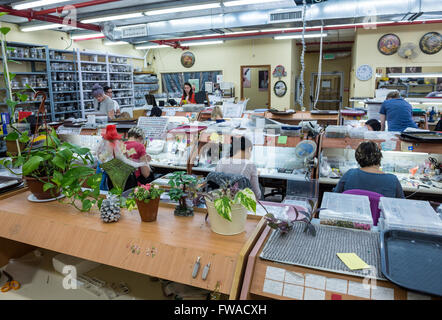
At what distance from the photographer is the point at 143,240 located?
1453 mm

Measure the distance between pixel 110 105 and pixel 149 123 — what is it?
277cm

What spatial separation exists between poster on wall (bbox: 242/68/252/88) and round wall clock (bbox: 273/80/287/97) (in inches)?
51.8

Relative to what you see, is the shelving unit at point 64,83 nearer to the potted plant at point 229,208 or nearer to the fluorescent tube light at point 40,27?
the fluorescent tube light at point 40,27

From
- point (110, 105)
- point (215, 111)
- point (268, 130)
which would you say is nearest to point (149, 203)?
point (268, 130)

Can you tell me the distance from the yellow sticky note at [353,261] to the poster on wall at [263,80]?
38.7ft

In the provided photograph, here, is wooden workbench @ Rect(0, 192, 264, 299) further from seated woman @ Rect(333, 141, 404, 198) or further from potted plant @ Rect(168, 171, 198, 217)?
seated woman @ Rect(333, 141, 404, 198)

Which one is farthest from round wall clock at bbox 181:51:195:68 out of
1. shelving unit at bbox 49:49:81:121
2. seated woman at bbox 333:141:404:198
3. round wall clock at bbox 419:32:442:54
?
seated woman at bbox 333:141:404:198

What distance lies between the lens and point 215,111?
546cm

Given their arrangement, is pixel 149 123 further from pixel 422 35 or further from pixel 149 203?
pixel 422 35

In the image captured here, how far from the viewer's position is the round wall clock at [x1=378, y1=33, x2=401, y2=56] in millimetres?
9578

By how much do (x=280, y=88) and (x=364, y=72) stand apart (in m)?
2.72

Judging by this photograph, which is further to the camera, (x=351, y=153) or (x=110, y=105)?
(x=110, y=105)

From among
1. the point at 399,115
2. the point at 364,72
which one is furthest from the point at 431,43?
the point at 399,115
